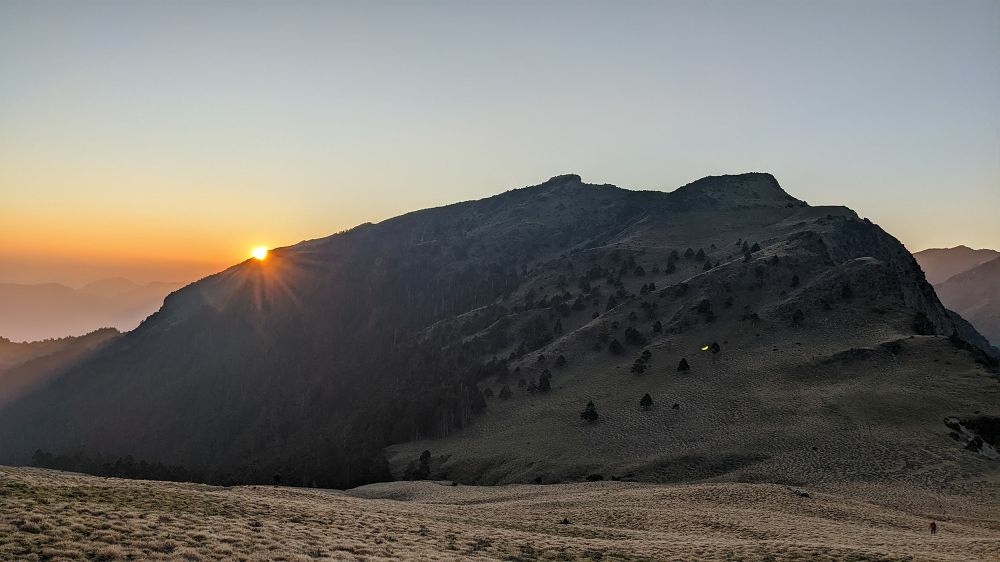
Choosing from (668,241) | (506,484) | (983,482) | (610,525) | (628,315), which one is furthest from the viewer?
(668,241)

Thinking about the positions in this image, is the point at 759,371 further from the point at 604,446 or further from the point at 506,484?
the point at 506,484

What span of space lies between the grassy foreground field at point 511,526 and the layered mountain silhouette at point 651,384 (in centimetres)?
1439

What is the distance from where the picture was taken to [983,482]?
56062 millimetres

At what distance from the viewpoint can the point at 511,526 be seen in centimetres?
3828

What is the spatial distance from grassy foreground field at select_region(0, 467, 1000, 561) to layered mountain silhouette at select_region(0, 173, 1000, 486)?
47.2 ft

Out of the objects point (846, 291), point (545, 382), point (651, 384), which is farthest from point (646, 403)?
point (846, 291)

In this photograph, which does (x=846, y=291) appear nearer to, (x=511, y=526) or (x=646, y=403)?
(x=646, y=403)

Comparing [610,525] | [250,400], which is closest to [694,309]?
[610,525]

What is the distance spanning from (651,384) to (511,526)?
65732 mm

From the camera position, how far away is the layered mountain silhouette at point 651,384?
236ft

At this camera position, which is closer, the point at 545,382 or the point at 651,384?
the point at 651,384

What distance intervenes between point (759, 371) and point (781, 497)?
150 feet

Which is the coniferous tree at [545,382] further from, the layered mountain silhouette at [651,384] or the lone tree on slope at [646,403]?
the lone tree on slope at [646,403]

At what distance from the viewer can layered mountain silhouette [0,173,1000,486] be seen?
72062mm
